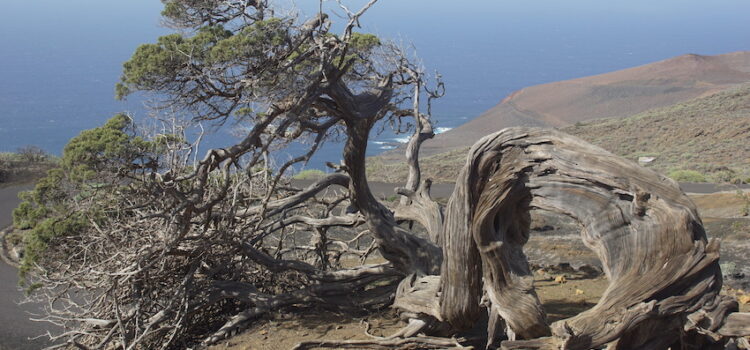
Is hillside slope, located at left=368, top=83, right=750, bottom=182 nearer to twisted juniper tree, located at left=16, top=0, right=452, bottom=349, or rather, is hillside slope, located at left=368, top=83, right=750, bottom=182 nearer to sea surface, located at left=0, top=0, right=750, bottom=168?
sea surface, located at left=0, top=0, right=750, bottom=168

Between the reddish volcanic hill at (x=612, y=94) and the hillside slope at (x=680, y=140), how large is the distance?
10.4 metres

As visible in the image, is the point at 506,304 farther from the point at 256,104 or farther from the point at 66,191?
the point at 66,191

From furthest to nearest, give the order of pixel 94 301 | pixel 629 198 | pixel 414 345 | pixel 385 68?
pixel 385 68 → pixel 94 301 → pixel 414 345 → pixel 629 198

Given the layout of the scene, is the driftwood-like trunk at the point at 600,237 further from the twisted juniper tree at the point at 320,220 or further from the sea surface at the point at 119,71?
the sea surface at the point at 119,71

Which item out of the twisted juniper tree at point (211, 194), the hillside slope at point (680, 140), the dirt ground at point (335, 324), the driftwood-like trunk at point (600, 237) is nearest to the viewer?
the driftwood-like trunk at point (600, 237)

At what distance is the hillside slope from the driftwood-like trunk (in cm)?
1949

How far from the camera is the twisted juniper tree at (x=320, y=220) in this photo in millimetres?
4801

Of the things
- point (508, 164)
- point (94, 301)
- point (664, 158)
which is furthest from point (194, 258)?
point (664, 158)

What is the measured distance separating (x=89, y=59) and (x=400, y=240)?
140812 mm

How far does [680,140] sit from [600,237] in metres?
31.9

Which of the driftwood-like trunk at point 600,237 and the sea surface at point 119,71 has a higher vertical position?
the sea surface at point 119,71

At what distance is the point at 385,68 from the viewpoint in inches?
384

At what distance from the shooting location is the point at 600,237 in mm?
4973

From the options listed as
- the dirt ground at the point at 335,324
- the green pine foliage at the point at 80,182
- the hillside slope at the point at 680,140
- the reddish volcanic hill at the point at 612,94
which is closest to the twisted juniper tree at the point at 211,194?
the green pine foliage at the point at 80,182
